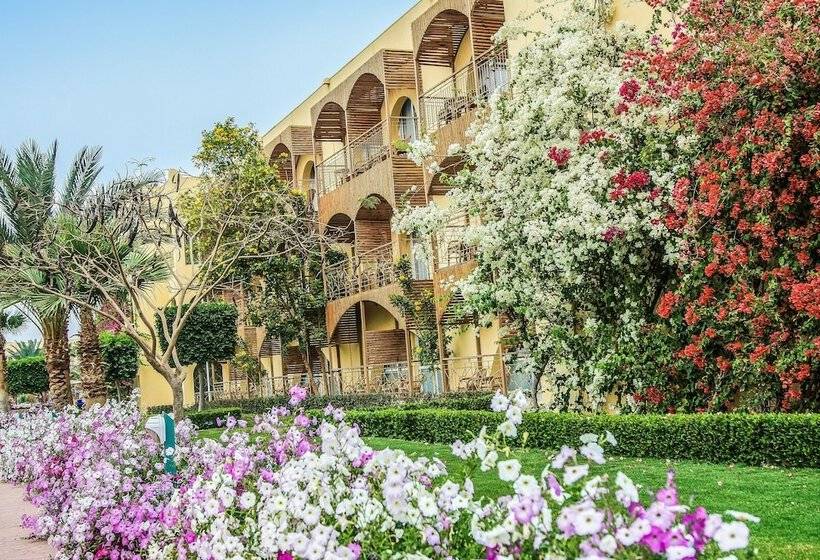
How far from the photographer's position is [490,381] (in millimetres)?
19984

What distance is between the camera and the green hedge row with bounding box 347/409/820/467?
1006 centimetres

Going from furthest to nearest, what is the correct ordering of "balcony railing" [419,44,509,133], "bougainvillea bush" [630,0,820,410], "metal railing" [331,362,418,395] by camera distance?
"metal railing" [331,362,418,395]
"balcony railing" [419,44,509,133]
"bougainvillea bush" [630,0,820,410]

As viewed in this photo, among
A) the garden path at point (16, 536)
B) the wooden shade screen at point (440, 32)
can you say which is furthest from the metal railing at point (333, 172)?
the garden path at point (16, 536)

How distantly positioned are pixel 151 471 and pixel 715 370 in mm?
7265

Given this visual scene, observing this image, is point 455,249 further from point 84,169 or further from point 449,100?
point 84,169

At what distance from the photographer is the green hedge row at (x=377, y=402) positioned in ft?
58.0

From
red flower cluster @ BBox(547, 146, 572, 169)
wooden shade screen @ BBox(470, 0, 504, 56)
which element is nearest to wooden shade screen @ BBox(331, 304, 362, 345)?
wooden shade screen @ BBox(470, 0, 504, 56)

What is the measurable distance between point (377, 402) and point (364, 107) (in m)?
→ 8.78

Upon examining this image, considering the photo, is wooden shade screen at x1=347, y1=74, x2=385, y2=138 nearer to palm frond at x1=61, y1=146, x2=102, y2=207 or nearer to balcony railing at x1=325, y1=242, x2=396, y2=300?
balcony railing at x1=325, y1=242, x2=396, y2=300

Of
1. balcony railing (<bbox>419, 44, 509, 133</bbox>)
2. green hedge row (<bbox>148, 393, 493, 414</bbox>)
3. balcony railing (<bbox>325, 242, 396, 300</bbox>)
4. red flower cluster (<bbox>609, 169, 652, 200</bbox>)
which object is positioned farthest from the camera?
balcony railing (<bbox>325, 242, 396, 300</bbox>)

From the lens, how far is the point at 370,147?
91.7 feet

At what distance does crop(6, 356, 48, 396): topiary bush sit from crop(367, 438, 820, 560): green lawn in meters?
37.1

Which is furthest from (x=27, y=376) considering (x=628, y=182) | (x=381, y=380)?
(x=628, y=182)

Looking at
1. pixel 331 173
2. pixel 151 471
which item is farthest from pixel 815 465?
pixel 331 173
